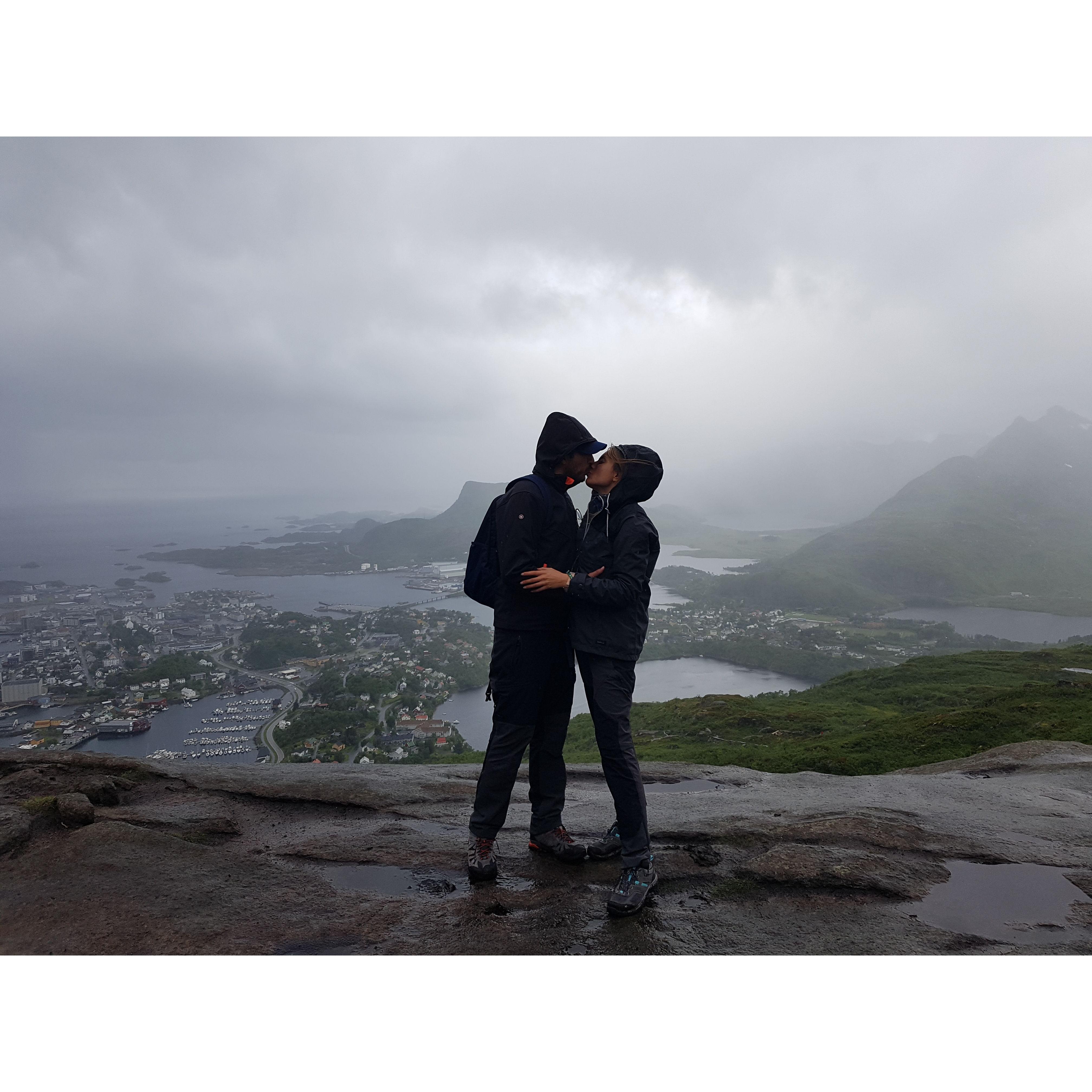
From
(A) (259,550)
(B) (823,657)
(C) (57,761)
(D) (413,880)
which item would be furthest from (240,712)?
(B) (823,657)

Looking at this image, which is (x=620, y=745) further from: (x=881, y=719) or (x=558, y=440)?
(x=881, y=719)

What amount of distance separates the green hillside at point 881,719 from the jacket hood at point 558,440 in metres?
9.66

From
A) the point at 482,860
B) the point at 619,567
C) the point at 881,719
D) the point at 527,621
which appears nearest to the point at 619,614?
the point at 619,567

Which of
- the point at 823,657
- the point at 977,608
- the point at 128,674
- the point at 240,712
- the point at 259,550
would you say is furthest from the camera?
the point at 977,608

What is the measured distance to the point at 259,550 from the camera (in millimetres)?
67750

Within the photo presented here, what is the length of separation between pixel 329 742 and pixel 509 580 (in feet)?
62.5

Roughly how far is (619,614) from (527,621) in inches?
31.7

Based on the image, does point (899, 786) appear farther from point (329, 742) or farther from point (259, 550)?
point (259, 550)

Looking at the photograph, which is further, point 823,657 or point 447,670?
point 823,657

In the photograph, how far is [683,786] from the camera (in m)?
8.99

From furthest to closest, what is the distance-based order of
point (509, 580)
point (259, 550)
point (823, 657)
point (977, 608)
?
point (977, 608), point (259, 550), point (823, 657), point (509, 580)

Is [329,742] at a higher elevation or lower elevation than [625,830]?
lower

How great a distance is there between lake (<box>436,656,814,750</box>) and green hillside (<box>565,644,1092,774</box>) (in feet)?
18.9

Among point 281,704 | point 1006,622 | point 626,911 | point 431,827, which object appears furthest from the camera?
point 1006,622
